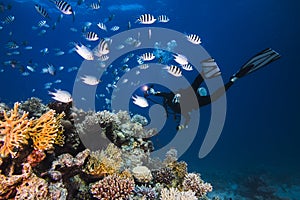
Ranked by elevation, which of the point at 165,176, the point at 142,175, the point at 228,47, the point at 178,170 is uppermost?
the point at 228,47

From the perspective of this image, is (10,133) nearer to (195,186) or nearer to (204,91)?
(195,186)

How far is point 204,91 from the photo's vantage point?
6547 mm

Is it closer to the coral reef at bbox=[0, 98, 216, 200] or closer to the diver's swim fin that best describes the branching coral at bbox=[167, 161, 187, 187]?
the coral reef at bbox=[0, 98, 216, 200]

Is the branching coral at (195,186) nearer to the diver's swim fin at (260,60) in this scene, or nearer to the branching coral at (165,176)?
the branching coral at (165,176)

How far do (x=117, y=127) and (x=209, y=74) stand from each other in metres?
3.22

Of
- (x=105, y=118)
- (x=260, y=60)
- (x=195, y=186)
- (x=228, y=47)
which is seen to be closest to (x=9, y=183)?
(x=105, y=118)

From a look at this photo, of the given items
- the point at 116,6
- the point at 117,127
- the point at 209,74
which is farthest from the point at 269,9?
the point at 117,127

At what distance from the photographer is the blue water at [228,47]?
1400 inches

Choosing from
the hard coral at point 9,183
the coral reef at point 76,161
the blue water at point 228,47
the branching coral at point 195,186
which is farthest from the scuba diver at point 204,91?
the blue water at point 228,47

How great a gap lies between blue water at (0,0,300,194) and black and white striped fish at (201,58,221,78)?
10043 mm

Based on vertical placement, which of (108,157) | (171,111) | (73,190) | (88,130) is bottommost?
(73,190)

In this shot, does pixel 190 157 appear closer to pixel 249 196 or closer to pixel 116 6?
pixel 249 196

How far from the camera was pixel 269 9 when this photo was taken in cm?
3928

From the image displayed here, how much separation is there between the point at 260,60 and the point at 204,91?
170 cm
